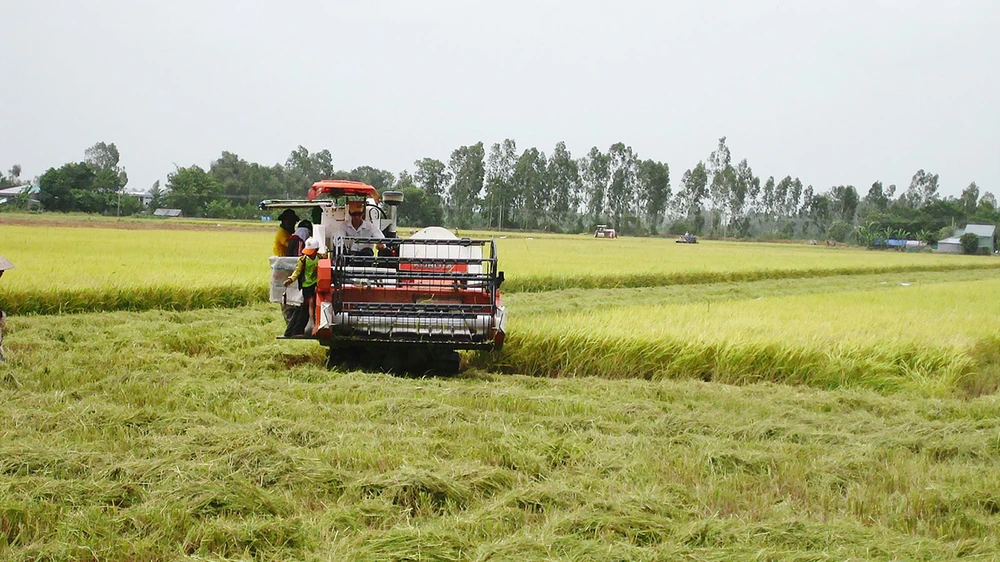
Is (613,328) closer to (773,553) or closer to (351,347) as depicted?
(351,347)

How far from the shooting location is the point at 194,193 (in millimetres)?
69125

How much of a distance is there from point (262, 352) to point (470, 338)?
7.52ft

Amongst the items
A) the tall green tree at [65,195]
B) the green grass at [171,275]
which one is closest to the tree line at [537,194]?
the tall green tree at [65,195]

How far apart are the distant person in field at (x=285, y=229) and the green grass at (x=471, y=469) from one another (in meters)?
2.13

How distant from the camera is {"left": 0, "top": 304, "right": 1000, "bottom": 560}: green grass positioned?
3.57 metres

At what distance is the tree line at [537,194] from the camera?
68.0 meters

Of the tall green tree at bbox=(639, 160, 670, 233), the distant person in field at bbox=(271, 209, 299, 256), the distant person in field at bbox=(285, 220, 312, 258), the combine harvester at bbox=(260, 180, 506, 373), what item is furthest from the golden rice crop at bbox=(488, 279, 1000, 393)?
the tall green tree at bbox=(639, 160, 670, 233)

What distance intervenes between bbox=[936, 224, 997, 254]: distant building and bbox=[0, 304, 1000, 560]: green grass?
70.7 metres

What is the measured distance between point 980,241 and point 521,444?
80445 millimetres

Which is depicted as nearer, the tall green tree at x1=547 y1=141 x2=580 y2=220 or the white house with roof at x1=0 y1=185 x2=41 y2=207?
the white house with roof at x1=0 y1=185 x2=41 y2=207

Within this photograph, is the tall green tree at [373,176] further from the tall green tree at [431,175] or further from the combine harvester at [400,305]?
the combine harvester at [400,305]

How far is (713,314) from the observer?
1101 cm

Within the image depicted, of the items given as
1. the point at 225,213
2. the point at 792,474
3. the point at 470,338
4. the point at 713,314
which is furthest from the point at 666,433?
the point at 225,213

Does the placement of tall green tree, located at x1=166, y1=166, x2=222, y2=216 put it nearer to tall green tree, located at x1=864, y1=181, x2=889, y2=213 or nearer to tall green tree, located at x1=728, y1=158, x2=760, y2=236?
tall green tree, located at x1=728, y1=158, x2=760, y2=236
